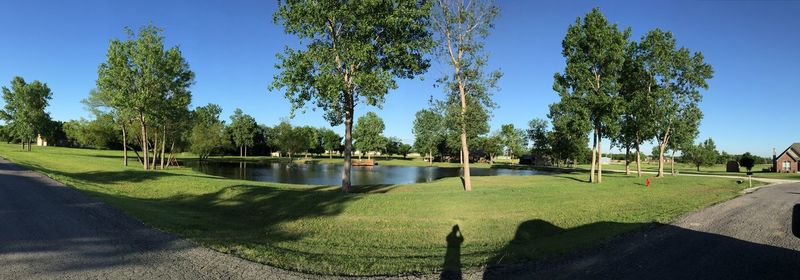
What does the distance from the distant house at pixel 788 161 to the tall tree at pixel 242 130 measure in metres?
104

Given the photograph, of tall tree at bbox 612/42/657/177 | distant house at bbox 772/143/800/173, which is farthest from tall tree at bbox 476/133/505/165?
tall tree at bbox 612/42/657/177

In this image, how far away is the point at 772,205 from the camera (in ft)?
51.3

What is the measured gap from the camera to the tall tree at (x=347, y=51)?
19.5 meters

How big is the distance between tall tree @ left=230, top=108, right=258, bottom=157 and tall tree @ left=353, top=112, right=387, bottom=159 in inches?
1145

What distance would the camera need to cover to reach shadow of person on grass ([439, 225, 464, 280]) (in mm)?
6762

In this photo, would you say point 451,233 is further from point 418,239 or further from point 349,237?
point 349,237

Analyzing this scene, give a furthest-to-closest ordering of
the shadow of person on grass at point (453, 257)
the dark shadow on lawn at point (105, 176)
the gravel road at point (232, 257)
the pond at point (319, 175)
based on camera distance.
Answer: the pond at point (319, 175)
the dark shadow on lawn at point (105, 176)
the shadow of person on grass at point (453, 257)
the gravel road at point (232, 257)

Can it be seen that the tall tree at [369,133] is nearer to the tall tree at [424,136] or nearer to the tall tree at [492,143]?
the tall tree at [424,136]

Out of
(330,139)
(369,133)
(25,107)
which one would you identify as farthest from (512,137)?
(25,107)

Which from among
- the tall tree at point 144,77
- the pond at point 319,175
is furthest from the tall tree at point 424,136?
the tall tree at point 144,77

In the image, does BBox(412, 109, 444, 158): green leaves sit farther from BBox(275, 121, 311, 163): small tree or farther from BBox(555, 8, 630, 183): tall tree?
BBox(555, 8, 630, 183): tall tree

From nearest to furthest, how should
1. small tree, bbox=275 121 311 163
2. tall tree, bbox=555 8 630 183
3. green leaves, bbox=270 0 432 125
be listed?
1. green leaves, bbox=270 0 432 125
2. tall tree, bbox=555 8 630 183
3. small tree, bbox=275 121 311 163

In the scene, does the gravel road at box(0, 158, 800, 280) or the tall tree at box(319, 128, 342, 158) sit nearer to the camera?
the gravel road at box(0, 158, 800, 280)

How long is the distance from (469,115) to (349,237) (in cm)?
1375
